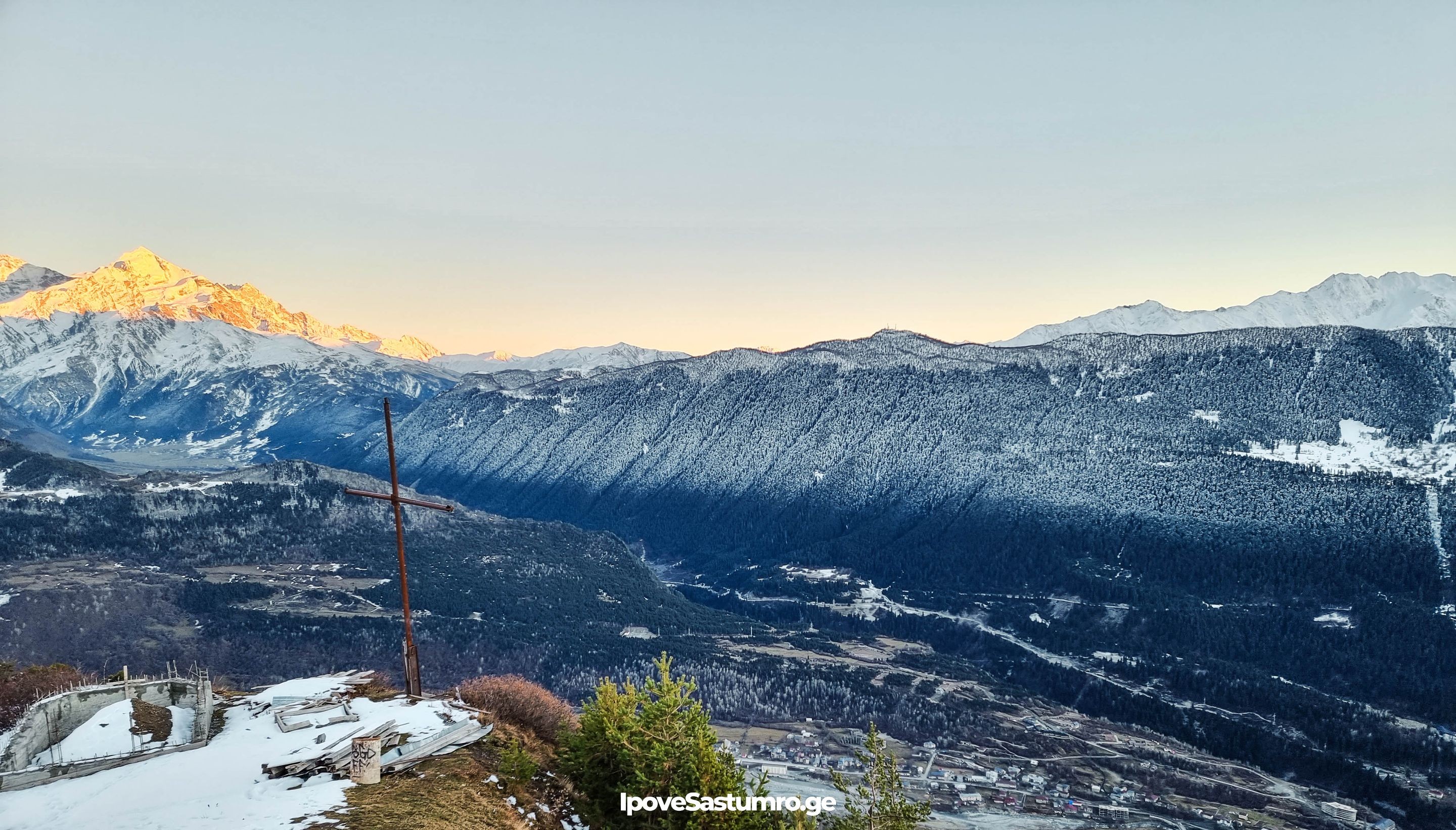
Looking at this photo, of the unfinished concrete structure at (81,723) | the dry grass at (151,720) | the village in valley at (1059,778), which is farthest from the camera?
the village in valley at (1059,778)

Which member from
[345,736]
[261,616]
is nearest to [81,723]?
[345,736]

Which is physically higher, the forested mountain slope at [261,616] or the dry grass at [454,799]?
the dry grass at [454,799]

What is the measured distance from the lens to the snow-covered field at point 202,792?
91.6ft

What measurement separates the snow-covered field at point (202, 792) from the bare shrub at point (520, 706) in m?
10.9

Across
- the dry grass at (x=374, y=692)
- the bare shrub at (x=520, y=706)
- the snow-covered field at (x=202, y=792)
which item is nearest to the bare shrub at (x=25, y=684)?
the snow-covered field at (x=202, y=792)

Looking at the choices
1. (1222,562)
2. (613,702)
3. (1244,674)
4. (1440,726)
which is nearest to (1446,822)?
(1440,726)

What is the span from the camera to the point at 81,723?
125ft

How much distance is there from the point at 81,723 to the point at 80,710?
609 millimetres

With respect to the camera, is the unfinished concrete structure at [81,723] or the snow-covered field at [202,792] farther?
the unfinished concrete structure at [81,723]

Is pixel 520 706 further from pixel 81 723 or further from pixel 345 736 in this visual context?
pixel 81 723

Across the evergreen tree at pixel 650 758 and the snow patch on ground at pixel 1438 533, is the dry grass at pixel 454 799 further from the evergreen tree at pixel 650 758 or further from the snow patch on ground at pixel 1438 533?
the snow patch on ground at pixel 1438 533

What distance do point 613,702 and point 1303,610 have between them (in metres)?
186

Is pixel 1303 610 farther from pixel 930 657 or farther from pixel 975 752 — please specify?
pixel 975 752

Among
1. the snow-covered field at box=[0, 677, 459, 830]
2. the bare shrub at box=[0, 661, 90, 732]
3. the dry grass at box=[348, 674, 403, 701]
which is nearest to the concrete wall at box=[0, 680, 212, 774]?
the snow-covered field at box=[0, 677, 459, 830]
